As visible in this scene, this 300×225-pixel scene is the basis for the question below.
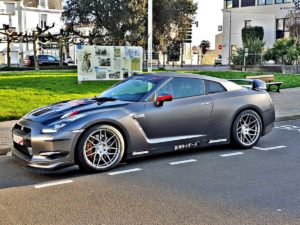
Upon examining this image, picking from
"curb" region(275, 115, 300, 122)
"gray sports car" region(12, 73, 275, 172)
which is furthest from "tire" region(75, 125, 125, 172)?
"curb" region(275, 115, 300, 122)

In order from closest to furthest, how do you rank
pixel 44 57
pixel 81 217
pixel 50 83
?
pixel 81 217
pixel 50 83
pixel 44 57

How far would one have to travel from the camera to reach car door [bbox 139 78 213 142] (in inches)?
274

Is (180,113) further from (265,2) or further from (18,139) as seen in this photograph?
(265,2)

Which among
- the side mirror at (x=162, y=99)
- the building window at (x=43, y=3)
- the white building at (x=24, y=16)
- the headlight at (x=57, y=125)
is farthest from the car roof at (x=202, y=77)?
the building window at (x=43, y=3)

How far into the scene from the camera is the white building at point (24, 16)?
5939cm

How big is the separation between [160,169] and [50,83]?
12058mm

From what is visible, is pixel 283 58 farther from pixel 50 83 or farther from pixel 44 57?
pixel 44 57

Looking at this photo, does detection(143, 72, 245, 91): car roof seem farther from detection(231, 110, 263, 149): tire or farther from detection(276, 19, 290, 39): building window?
detection(276, 19, 290, 39): building window

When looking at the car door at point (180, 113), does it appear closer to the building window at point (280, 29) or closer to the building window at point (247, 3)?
the building window at point (280, 29)

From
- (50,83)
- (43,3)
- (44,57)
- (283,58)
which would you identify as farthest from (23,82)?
(43,3)

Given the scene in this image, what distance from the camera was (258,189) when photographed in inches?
222

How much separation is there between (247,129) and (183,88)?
148 centimetres

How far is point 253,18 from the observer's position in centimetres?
5878

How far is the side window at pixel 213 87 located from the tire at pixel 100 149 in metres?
1.93
